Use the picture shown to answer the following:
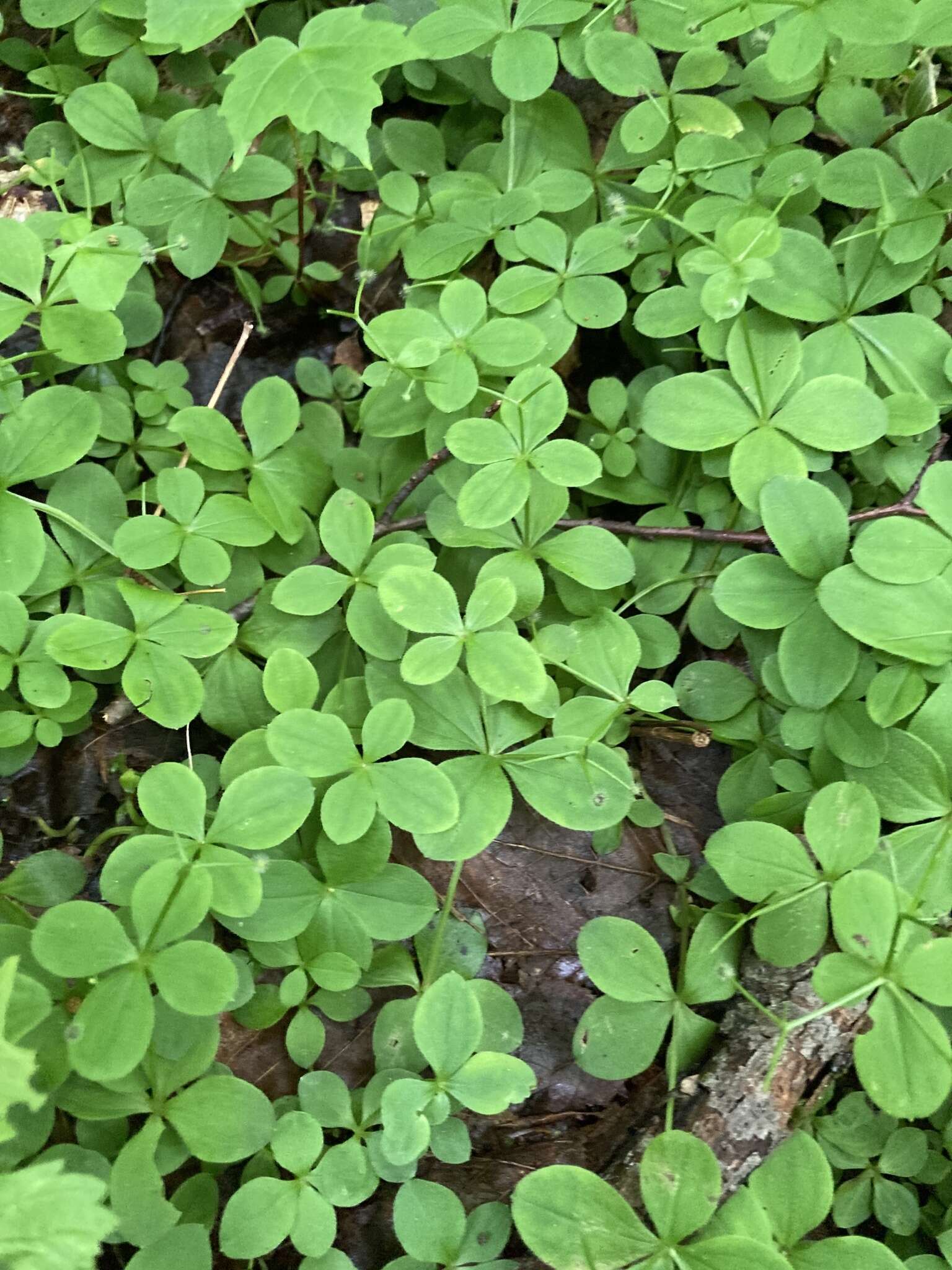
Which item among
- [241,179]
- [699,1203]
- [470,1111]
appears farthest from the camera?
[241,179]

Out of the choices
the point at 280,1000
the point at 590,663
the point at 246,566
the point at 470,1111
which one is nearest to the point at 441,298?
the point at 246,566

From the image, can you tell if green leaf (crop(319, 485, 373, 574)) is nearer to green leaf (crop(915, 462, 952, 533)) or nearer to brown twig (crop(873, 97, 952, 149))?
green leaf (crop(915, 462, 952, 533))

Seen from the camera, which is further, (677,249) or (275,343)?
(275,343)

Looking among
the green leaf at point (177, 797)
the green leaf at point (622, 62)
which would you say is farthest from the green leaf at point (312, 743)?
the green leaf at point (622, 62)

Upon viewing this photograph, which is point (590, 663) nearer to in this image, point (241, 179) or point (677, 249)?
point (677, 249)

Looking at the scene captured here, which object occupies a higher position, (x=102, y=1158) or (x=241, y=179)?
(x=241, y=179)

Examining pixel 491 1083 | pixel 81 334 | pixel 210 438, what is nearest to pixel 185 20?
pixel 81 334
